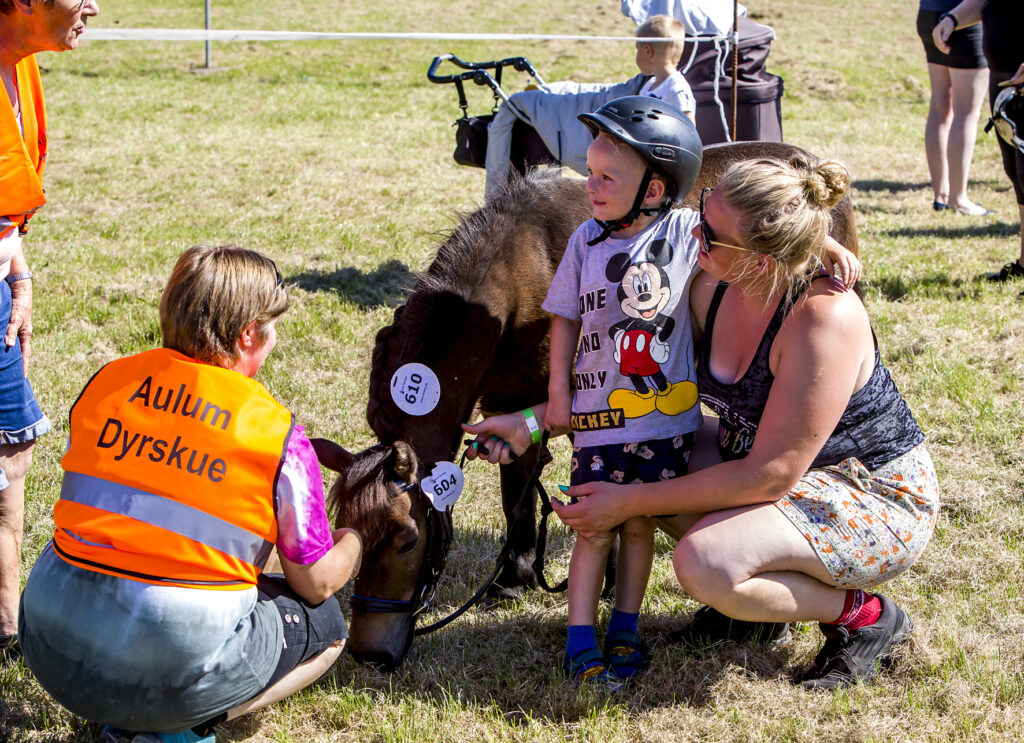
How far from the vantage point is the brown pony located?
111 inches

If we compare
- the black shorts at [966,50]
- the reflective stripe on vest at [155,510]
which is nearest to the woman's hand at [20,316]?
the reflective stripe on vest at [155,510]

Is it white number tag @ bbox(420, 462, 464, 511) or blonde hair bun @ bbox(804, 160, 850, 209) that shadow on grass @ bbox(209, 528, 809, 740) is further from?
blonde hair bun @ bbox(804, 160, 850, 209)

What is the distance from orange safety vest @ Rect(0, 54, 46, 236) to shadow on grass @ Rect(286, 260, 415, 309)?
10.9 feet

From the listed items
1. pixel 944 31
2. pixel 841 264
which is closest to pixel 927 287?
pixel 944 31

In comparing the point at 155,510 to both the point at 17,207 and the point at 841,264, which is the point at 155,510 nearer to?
the point at 17,207

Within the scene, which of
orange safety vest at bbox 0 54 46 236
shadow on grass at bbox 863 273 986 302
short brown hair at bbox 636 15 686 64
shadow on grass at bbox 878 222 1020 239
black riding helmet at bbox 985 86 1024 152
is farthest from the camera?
shadow on grass at bbox 878 222 1020 239

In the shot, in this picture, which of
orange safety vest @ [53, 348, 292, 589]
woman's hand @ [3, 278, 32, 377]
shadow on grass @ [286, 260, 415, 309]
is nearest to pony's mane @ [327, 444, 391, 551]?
orange safety vest @ [53, 348, 292, 589]

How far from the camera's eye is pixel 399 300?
6.32m

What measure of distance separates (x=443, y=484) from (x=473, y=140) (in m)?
4.36

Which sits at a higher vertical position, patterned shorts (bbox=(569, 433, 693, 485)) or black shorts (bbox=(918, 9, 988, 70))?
black shorts (bbox=(918, 9, 988, 70))

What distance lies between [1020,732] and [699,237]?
167 cm

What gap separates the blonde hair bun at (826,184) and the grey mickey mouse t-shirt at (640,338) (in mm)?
429

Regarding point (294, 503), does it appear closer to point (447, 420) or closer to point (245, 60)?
point (447, 420)

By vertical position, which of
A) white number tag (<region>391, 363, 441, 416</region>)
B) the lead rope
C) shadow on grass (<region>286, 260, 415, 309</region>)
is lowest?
the lead rope
